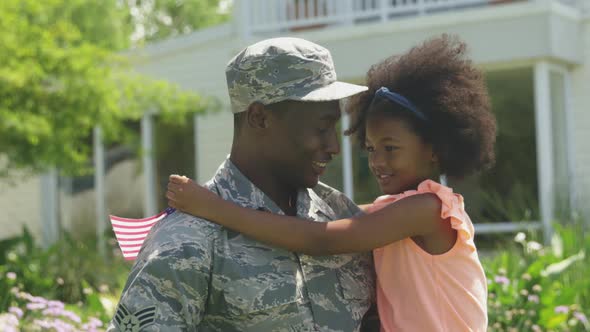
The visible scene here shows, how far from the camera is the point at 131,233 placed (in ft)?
9.37

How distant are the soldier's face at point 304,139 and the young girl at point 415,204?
0.14 meters

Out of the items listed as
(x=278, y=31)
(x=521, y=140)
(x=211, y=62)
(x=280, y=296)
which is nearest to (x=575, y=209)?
(x=521, y=140)

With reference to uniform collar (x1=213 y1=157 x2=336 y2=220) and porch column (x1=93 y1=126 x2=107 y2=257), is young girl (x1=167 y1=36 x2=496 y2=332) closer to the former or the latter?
uniform collar (x1=213 y1=157 x2=336 y2=220)

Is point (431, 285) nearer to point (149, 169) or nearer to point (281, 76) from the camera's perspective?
point (281, 76)

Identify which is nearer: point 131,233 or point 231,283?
point 231,283

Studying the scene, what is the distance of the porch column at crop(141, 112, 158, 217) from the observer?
564 inches

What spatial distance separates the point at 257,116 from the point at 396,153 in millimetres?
588

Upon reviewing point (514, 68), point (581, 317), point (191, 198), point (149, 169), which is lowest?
point (149, 169)

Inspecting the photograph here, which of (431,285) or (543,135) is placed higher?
(431,285)

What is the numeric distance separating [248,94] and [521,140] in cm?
880

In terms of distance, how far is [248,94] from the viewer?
268cm

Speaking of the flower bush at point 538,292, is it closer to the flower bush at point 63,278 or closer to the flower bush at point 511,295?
the flower bush at point 511,295

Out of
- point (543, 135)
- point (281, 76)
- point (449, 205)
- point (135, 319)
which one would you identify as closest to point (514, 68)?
point (543, 135)

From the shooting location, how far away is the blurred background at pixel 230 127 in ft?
22.6
